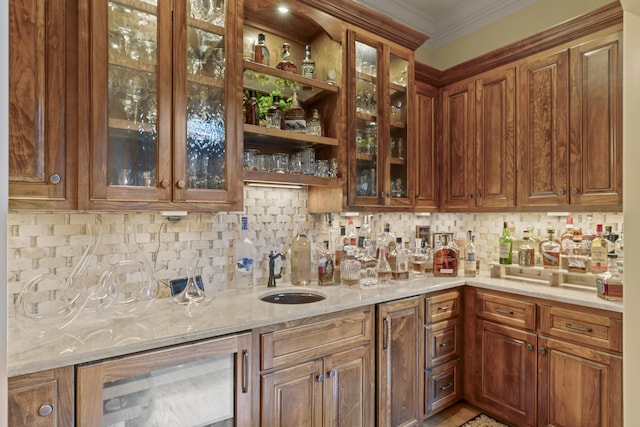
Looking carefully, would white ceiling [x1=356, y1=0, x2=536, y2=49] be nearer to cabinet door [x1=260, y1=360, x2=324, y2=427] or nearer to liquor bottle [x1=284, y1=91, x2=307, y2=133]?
liquor bottle [x1=284, y1=91, x2=307, y2=133]

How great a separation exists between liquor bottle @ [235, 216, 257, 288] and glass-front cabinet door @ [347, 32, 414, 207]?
684mm

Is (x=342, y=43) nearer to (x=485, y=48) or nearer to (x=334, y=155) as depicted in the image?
(x=334, y=155)

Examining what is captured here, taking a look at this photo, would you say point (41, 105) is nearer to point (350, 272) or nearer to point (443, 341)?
point (350, 272)

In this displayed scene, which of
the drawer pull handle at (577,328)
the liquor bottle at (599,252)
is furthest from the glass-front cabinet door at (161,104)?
the liquor bottle at (599,252)

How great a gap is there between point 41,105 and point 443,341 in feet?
8.13

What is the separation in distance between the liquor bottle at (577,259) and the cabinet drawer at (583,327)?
0.39 metres

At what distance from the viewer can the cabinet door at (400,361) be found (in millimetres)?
1895

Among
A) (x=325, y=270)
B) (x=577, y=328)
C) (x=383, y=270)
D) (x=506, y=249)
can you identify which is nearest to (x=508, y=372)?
(x=577, y=328)

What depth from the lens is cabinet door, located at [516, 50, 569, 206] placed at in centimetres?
218

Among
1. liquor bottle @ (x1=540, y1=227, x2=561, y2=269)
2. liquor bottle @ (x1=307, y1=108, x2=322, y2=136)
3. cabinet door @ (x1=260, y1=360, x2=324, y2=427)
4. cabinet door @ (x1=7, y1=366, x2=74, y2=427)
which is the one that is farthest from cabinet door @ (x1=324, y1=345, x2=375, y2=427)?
liquor bottle @ (x1=540, y1=227, x2=561, y2=269)

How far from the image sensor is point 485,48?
9.61 feet

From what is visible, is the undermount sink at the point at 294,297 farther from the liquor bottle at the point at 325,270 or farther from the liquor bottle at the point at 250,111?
the liquor bottle at the point at 250,111

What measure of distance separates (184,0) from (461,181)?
2.26 meters

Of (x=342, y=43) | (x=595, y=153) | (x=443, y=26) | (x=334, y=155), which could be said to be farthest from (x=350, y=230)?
(x=443, y=26)
